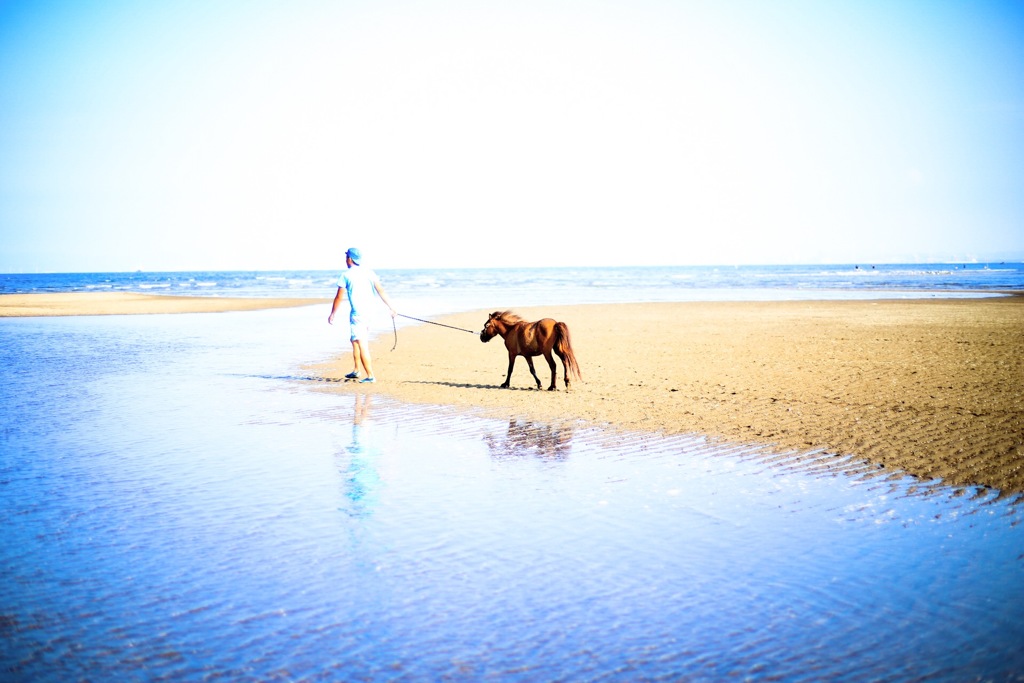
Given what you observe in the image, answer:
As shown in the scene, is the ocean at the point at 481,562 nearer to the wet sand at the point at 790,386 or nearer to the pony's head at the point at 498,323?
the wet sand at the point at 790,386

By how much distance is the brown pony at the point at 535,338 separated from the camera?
11.7m

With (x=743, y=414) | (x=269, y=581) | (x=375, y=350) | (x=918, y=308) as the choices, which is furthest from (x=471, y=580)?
(x=918, y=308)

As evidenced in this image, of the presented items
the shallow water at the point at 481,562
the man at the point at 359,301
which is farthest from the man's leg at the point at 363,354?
the shallow water at the point at 481,562

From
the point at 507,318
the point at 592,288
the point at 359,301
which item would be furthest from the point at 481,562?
the point at 592,288

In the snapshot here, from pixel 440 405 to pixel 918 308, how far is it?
90.3 feet

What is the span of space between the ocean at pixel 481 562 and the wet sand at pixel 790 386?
0.95 metres

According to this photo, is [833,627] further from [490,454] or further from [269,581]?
[490,454]

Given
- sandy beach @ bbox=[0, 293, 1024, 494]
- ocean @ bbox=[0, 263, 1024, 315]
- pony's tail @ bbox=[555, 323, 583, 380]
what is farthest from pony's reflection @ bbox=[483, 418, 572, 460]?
ocean @ bbox=[0, 263, 1024, 315]

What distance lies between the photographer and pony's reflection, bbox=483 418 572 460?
25.4 feet

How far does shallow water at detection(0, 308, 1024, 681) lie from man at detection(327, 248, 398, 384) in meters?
4.12

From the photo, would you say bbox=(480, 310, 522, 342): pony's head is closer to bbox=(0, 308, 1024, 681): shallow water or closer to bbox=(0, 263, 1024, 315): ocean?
bbox=(0, 308, 1024, 681): shallow water

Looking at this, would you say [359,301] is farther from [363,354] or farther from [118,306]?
[118,306]

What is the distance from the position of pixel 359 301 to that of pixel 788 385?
7138 millimetres

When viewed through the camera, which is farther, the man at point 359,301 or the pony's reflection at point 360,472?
the man at point 359,301
